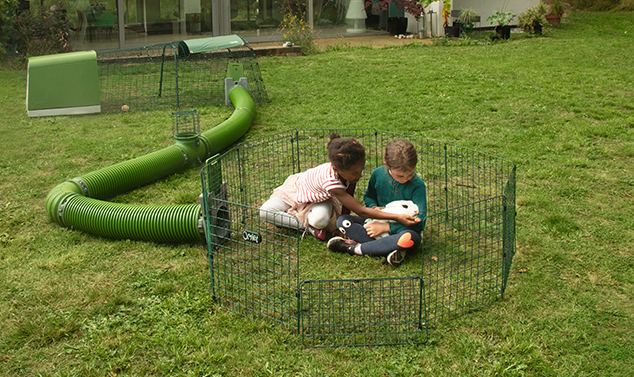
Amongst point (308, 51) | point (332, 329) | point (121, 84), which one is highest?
point (308, 51)

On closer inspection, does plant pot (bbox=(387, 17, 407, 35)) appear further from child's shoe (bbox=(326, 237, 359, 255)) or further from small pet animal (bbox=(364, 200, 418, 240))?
child's shoe (bbox=(326, 237, 359, 255))

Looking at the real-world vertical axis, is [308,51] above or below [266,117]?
above

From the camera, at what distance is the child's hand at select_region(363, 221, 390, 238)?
4316 mm

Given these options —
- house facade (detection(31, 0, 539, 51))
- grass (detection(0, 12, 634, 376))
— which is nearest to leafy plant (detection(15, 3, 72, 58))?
house facade (detection(31, 0, 539, 51))

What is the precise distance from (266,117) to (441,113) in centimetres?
255

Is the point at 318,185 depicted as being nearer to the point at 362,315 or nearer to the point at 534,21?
the point at 362,315

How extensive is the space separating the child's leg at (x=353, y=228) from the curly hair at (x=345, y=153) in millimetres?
448

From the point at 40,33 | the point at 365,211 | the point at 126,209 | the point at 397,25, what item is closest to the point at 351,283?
the point at 365,211

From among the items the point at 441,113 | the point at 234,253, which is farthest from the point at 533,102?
the point at 234,253

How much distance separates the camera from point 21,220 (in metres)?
4.86

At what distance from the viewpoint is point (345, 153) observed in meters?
4.17

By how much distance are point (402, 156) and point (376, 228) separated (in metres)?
0.60

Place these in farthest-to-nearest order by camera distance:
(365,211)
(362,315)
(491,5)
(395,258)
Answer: (491,5) < (365,211) < (395,258) < (362,315)

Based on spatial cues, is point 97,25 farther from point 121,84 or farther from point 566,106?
point 566,106
